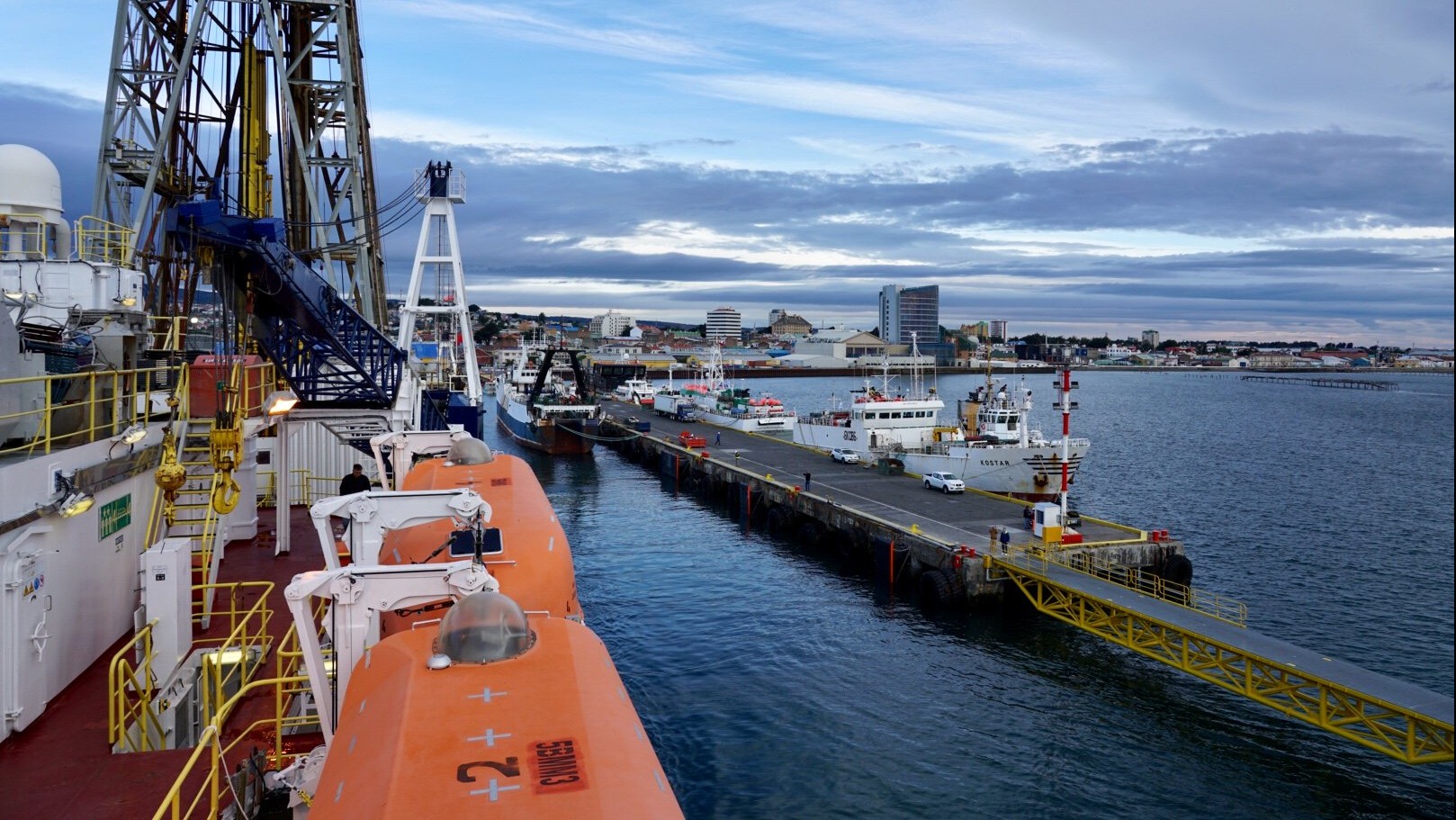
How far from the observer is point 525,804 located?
5.91m

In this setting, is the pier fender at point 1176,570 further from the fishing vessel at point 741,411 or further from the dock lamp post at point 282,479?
the fishing vessel at point 741,411

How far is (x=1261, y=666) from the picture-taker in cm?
2077

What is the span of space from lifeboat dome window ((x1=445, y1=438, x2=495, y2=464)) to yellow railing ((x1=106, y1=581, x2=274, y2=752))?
14.5 feet

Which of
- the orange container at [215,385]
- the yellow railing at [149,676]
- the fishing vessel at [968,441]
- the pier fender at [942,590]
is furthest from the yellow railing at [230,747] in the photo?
the fishing vessel at [968,441]

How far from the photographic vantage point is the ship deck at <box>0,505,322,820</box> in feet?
28.8

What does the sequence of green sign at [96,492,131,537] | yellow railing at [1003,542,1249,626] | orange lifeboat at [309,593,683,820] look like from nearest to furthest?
orange lifeboat at [309,593,683,820], green sign at [96,492,131,537], yellow railing at [1003,542,1249,626]

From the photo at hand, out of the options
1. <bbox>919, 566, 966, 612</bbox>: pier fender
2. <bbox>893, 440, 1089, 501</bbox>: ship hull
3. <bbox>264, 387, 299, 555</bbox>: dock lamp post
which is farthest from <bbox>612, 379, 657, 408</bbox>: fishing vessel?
<bbox>264, 387, 299, 555</bbox>: dock lamp post

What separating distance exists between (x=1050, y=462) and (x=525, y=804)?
1778 inches

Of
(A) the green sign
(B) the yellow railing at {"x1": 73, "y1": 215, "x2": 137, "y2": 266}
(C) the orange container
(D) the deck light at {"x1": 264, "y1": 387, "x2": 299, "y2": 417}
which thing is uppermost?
(B) the yellow railing at {"x1": 73, "y1": 215, "x2": 137, "y2": 266}

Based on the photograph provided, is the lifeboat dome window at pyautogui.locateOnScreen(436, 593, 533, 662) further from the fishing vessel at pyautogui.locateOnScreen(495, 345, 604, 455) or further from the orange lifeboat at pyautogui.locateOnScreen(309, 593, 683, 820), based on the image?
the fishing vessel at pyautogui.locateOnScreen(495, 345, 604, 455)

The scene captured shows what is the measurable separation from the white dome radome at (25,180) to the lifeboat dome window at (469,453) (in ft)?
29.7

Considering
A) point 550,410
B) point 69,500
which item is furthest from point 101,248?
point 550,410

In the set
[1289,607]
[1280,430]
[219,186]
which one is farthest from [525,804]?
[1280,430]

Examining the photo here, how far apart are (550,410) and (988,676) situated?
2165 inches
